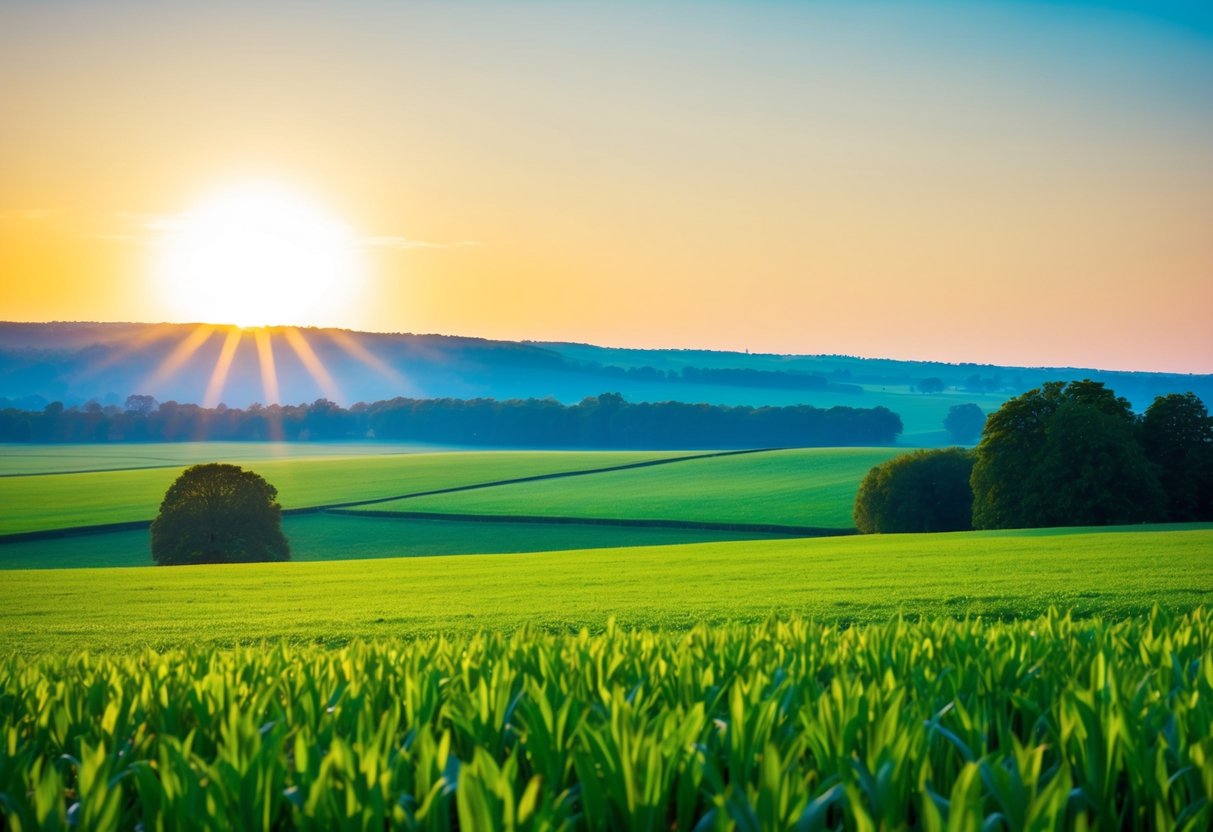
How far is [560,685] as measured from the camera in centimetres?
504

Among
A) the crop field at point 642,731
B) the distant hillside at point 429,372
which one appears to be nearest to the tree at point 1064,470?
the crop field at point 642,731

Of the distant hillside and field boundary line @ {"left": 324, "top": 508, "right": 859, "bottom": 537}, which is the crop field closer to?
field boundary line @ {"left": 324, "top": 508, "right": 859, "bottom": 537}

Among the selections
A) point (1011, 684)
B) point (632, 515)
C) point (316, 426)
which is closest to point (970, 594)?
point (1011, 684)

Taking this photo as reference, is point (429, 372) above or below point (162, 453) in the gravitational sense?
above

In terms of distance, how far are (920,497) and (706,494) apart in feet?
54.7

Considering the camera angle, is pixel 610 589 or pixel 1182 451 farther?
pixel 1182 451

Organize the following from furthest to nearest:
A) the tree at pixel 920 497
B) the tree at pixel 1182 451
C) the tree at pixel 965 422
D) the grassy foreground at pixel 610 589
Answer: the tree at pixel 965 422 → the tree at pixel 920 497 → the tree at pixel 1182 451 → the grassy foreground at pixel 610 589

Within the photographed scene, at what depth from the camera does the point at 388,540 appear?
172 ft

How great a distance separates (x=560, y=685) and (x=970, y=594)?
15.3 metres

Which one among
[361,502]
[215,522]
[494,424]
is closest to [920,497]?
[215,522]

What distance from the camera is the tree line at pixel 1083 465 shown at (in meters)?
42.8

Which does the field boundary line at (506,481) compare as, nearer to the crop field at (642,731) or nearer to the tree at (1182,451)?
the tree at (1182,451)

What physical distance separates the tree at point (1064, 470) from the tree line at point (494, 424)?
202 feet

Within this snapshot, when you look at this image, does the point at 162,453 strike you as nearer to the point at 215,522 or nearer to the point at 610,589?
the point at 215,522
